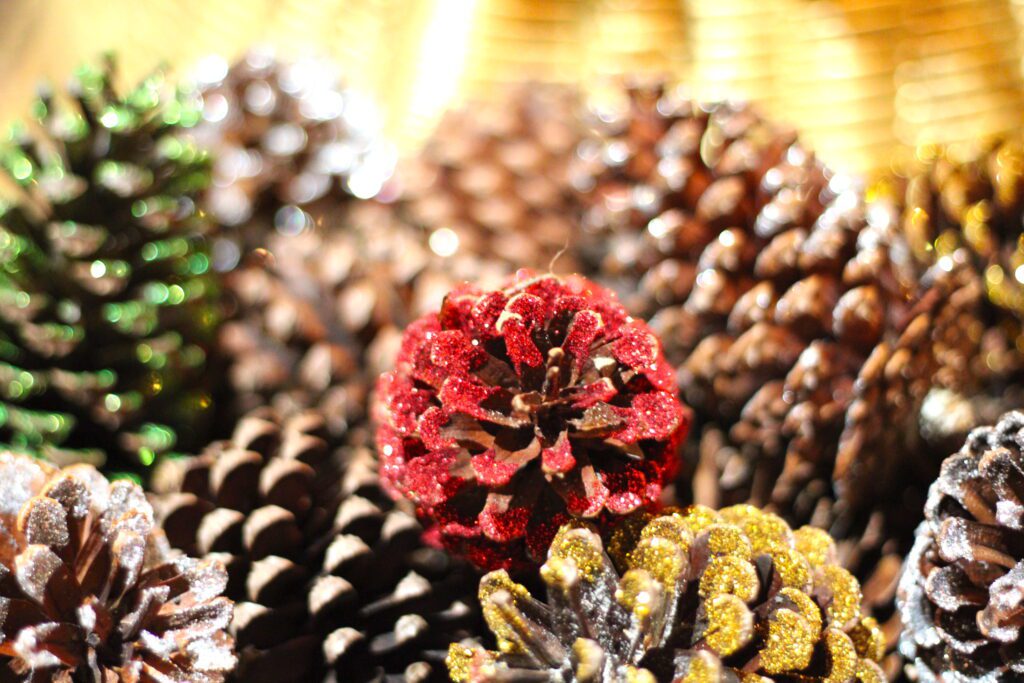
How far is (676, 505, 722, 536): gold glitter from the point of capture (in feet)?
0.84

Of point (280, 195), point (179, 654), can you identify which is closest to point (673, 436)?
point (179, 654)

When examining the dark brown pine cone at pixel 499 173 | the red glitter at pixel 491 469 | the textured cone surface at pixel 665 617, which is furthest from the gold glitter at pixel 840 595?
the dark brown pine cone at pixel 499 173

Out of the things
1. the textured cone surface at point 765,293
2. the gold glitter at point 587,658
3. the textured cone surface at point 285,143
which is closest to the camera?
the gold glitter at point 587,658

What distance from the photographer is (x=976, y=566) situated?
9.8 inches

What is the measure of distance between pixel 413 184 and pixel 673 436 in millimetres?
235

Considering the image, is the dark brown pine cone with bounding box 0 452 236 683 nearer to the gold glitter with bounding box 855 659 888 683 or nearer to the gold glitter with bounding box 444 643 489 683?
the gold glitter with bounding box 444 643 489 683

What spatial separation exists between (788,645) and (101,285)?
1.04 ft

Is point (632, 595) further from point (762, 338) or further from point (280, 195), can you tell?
point (280, 195)

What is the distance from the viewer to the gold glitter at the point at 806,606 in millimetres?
234

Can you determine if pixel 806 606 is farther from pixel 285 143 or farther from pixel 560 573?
pixel 285 143

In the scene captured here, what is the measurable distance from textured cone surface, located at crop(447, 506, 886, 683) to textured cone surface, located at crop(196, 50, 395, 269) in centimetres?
26

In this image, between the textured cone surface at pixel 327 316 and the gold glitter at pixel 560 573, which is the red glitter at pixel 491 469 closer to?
the gold glitter at pixel 560 573

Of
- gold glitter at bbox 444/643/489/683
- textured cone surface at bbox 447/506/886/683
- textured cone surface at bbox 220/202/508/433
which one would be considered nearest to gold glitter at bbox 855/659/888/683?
textured cone surface at bbox 447/506/886/683

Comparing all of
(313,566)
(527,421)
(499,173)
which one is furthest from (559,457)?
(499,173)
